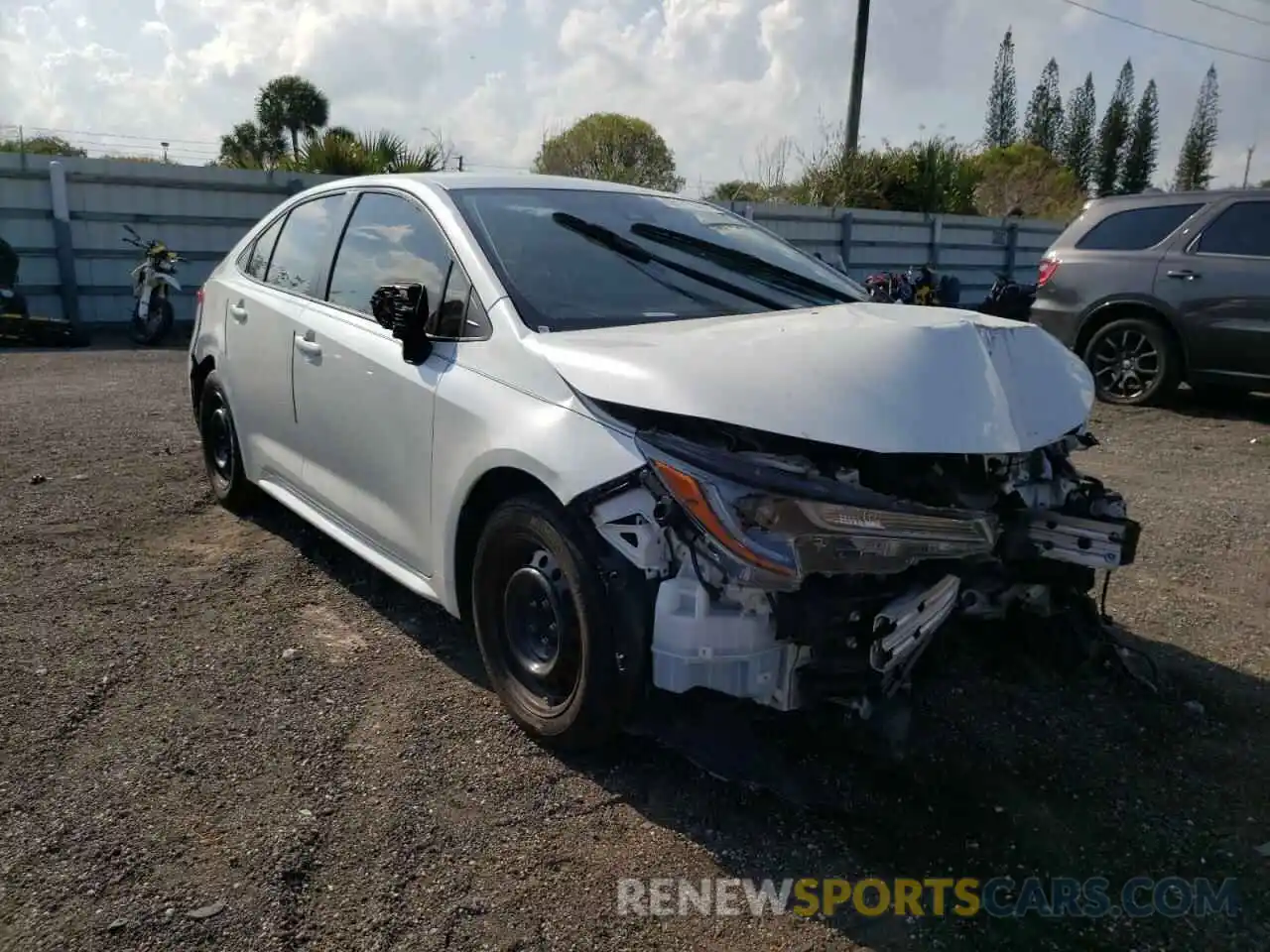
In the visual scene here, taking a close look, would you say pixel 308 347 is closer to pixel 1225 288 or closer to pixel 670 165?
pixel 1225 288

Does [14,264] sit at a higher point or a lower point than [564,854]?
higher

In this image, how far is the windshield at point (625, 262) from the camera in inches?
137

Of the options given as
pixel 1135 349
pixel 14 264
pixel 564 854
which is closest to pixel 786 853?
pixel 564 854

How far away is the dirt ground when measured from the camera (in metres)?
2.49

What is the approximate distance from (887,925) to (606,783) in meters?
0.90

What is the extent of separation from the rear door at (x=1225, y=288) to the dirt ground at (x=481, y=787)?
440 cm

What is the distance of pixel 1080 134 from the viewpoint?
70.2m

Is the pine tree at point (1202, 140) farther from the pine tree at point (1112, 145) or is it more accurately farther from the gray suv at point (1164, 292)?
the gray suv at point (1164, 292)

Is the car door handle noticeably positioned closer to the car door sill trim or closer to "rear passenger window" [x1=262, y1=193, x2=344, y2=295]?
"rear passenger window" [x1=262, y1=193, x2=344, y2=295]

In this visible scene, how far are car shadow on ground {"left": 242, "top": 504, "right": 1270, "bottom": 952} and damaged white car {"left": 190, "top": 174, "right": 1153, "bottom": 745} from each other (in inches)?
11.2

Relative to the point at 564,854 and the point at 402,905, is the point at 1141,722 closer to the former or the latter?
the point at 564,854

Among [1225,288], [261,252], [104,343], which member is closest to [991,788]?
[261,252]

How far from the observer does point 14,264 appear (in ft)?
38.9

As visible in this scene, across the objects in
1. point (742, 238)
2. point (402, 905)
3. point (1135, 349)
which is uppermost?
point (742, 238)
